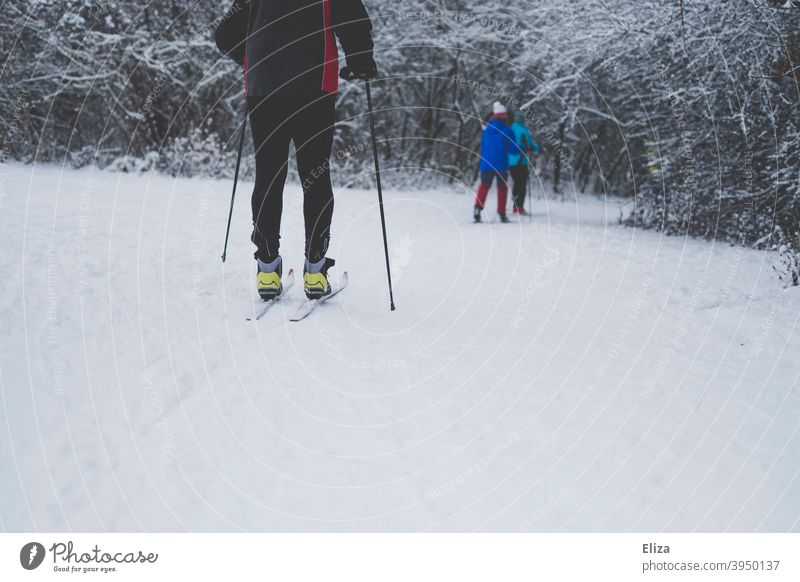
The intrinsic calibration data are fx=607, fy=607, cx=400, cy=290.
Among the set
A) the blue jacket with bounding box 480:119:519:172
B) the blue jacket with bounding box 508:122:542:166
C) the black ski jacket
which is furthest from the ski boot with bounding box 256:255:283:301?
the blue jacket with bounding box 508:122:542:166

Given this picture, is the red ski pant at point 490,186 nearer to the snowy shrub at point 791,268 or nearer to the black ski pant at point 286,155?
the snowy shrub at point 791,268

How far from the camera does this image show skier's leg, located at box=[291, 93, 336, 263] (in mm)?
3486

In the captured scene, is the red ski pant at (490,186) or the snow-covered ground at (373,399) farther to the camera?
the red ski pant at (490,186)

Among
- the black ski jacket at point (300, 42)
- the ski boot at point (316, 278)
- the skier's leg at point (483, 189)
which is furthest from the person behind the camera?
the skier's leg at point (483, 189)

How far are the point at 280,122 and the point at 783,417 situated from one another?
295 cm

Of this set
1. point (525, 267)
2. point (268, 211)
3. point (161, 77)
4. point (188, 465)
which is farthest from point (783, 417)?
point (161, 77)

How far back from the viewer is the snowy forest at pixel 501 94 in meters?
7.25

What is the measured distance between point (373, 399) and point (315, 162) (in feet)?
5.09

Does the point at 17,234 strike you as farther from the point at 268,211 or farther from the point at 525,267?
the point at 525,267

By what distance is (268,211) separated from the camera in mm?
3545

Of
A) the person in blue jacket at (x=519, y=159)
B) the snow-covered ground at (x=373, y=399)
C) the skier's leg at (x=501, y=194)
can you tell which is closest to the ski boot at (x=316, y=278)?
the snow-covered ground at (x=373, y=399)

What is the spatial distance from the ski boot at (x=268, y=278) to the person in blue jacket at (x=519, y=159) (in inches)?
293

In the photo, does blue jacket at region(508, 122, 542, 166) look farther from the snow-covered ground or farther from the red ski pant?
the snow-covered ground

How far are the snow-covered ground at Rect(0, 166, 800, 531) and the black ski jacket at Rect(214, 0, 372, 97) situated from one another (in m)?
1.29
